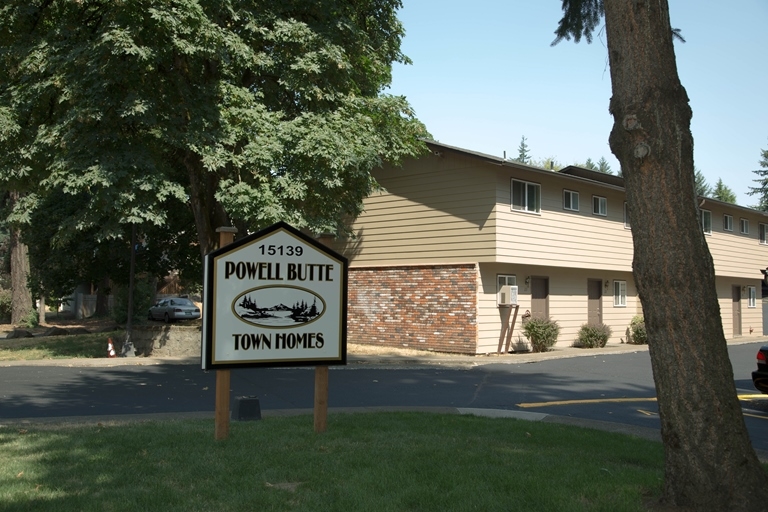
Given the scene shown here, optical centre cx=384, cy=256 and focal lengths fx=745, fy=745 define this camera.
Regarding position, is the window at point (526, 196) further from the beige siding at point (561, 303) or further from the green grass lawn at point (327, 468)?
the green grass lawn at point (327, 468)

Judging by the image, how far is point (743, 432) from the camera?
541cm

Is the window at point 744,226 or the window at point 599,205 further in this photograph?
the window at point 744,226

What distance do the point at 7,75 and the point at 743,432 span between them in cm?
1840

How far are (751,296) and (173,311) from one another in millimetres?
30957

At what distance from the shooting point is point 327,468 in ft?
21.4

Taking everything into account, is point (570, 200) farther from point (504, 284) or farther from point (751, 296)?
point (751, 296)

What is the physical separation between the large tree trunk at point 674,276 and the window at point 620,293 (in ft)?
76.7

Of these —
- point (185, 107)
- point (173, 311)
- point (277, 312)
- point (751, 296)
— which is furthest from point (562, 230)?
→ point (173, 311)

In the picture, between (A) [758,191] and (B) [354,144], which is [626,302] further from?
(A) [758,191]

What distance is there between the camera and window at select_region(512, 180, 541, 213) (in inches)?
893

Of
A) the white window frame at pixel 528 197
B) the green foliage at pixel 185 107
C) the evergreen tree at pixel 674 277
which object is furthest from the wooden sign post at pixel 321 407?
the white window frame at pixel 528 197

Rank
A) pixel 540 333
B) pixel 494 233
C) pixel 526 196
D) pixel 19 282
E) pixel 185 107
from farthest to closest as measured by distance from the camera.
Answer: pixel 19 282, pixel 540 333, pixel 526 196, pixel 494 233, pixel 185 107

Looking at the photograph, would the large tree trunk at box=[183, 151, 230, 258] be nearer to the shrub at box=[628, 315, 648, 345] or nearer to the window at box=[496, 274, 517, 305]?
the window at box=[496, 274, 517, 305]

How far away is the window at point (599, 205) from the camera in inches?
1025
